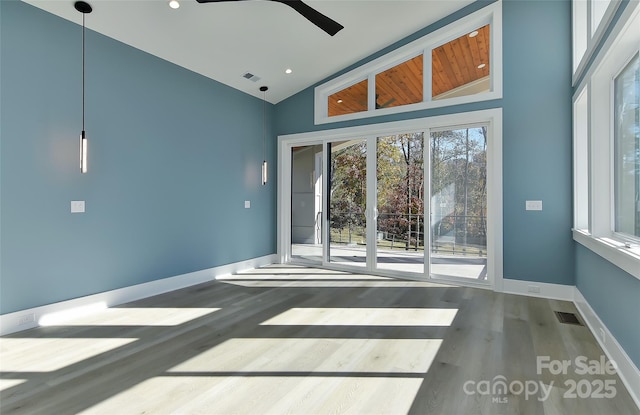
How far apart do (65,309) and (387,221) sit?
167 inches

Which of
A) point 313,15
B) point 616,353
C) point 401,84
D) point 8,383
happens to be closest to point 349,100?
point 401,84

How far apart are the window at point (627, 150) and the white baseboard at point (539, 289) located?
56.7 inches

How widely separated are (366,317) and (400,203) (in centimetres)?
225

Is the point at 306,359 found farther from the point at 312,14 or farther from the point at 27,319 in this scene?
the point at 312,14

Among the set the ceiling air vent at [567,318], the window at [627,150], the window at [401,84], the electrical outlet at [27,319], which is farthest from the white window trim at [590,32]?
the electrical outlet at [27,319]

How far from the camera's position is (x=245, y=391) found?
6.79ft

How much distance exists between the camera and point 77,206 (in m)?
3.43

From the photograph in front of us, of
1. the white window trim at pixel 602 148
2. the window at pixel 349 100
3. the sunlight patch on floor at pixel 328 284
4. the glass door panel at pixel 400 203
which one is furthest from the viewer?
the window at pixel 349 100

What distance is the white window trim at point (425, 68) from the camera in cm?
429

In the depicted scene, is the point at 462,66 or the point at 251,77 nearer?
the point at 462,66

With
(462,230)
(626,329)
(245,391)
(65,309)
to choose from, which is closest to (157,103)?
(65,309)

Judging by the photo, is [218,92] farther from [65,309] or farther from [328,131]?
[65,309]

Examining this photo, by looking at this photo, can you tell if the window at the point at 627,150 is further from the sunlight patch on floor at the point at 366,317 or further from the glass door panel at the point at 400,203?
the glass door panel at the point at 400,203

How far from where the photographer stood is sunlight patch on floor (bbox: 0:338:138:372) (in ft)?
7.83
